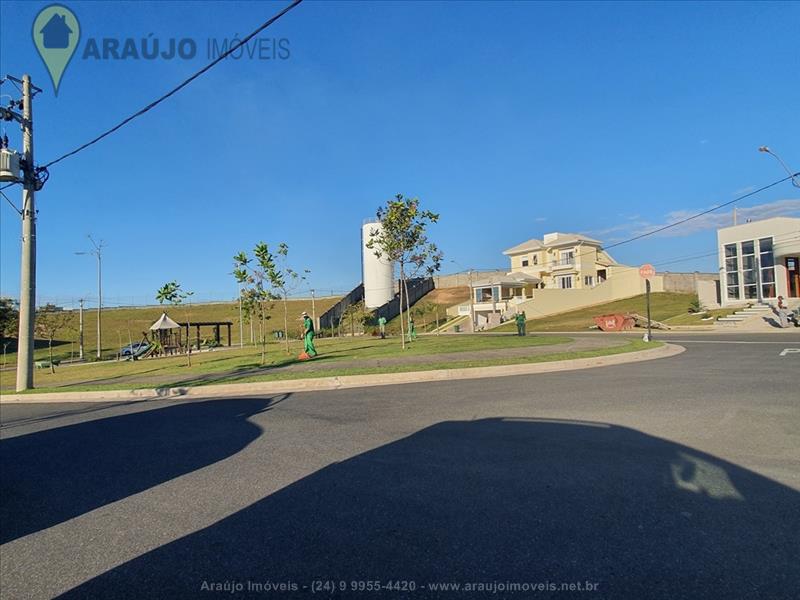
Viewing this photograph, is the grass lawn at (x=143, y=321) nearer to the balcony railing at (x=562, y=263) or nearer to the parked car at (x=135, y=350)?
the parked car at (x=135, y=350)

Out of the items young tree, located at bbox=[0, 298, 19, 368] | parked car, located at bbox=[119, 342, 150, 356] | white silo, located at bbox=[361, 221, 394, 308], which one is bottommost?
parked car, located at bbox=[119, 342, 150, 356]

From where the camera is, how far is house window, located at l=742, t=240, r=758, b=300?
110 ft

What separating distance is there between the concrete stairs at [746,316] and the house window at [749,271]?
10.2ft

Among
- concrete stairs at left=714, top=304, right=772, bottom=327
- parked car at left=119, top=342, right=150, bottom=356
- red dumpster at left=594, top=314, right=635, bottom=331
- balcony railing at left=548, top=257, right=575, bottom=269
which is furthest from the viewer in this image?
balcony railing at left=548, top=257, right=575, bottom=269

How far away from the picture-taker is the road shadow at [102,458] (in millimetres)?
4720

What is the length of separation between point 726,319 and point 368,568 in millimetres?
32861

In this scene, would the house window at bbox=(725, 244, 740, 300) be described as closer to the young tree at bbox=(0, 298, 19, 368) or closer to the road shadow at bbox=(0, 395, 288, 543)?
the road shadow at bbox=(0, 395, 288, 543)

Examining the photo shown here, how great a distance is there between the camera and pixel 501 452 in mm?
5547

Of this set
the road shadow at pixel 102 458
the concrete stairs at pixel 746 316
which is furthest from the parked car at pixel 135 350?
the concrete stairs at pixel 746 316

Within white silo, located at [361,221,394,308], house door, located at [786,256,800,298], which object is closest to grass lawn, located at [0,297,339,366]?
white silo, located at [361,221,394,308]

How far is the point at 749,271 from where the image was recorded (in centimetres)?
3391

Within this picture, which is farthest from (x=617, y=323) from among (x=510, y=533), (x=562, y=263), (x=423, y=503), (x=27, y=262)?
(x=510, y=533)

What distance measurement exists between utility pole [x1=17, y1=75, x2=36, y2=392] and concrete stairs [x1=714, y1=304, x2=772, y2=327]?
108 ft

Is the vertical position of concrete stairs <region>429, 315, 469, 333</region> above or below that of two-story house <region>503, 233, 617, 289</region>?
below
